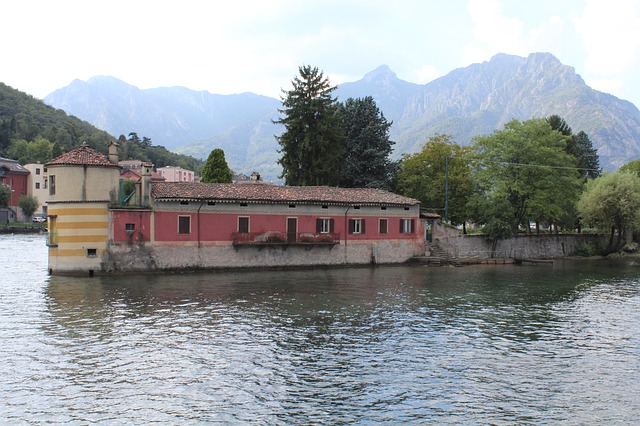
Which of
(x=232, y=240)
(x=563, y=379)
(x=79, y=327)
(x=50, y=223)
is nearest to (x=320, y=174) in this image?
(x=232, y=240)

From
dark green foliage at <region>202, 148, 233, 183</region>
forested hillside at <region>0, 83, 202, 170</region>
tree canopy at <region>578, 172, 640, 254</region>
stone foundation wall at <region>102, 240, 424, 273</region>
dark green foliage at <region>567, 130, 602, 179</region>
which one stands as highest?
forested hillside at <region>0, 83, 202, 170</region>

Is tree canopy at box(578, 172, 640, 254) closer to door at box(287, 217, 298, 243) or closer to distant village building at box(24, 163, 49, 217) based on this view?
door at box(287, 217, 298, 243)

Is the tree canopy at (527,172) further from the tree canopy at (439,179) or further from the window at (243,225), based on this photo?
the window at (243,225)

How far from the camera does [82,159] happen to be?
3772 cm

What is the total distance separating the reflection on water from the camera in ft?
46.7

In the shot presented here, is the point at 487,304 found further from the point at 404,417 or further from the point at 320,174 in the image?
the point at 320,174

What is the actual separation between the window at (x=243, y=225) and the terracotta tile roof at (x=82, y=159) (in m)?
10.0

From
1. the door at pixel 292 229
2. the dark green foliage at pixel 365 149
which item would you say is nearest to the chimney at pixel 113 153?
the door at pixel 292 229

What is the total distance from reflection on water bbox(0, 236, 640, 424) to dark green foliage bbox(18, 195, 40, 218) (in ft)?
255

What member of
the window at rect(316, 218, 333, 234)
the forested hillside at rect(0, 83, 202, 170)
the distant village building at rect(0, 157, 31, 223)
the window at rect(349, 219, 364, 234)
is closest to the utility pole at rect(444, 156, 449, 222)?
the window at rect(349, 219, 364, 234)

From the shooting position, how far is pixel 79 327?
73.0 feet

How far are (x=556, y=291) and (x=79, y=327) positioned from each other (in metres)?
28.1

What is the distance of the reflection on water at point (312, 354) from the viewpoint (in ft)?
46.7

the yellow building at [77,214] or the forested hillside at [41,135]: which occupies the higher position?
the forested hillside at [41,135]
